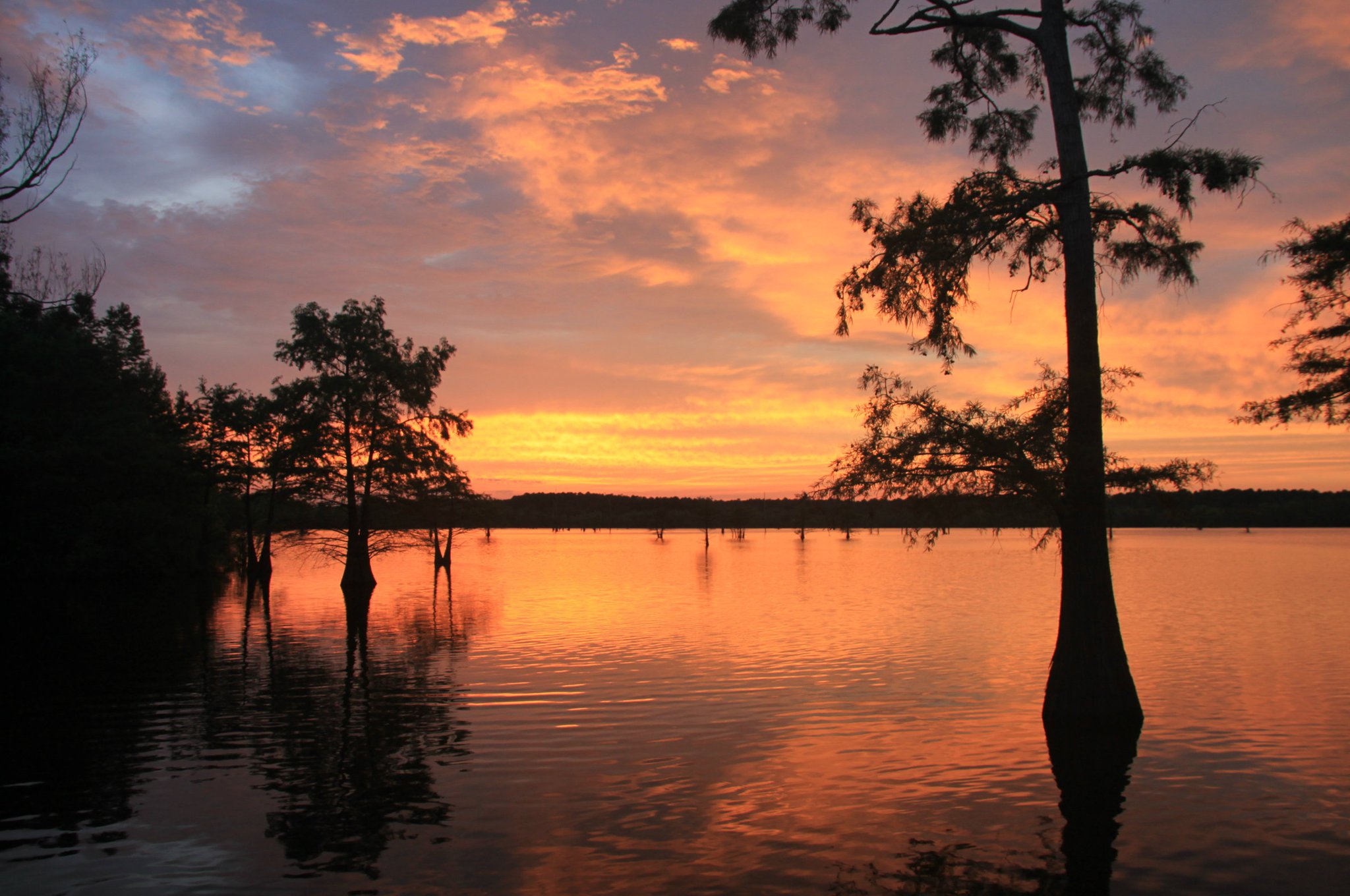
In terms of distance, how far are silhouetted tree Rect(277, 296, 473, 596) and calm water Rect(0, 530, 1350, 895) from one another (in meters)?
14.3

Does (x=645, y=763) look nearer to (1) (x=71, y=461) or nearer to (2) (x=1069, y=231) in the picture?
(2) (x=1069, y=231)

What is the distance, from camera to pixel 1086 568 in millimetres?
14312

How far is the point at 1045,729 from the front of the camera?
47.9 feet

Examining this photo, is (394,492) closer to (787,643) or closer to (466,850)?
(787,643)

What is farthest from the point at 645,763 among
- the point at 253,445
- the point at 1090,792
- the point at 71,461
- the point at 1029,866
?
the point at 253,445

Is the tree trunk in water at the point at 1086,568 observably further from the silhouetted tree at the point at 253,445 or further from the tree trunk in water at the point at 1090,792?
the silhouetted tree at the point at 253,445

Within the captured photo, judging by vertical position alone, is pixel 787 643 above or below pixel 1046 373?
below

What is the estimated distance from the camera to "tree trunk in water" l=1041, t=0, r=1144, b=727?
14219 mm

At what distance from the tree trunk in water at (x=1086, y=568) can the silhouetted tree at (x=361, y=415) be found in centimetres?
3643

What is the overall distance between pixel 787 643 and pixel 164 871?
830 inches

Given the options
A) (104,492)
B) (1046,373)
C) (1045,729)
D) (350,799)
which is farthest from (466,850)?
(104,492)

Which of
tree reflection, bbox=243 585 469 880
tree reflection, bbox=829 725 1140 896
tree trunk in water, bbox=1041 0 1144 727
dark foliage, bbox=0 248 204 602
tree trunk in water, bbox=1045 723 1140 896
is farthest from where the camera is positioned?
dark foliage, bbox=0 248 204 602

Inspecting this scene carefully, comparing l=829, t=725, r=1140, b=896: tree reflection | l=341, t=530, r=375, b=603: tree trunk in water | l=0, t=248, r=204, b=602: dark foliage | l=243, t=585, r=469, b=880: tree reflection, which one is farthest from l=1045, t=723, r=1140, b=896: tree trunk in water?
l=341, t=530, r=375, b=603: tree trunk in water

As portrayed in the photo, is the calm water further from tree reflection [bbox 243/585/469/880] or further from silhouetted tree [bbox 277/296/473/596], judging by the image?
silhouetted tree [bbox 277/296/473/596]
